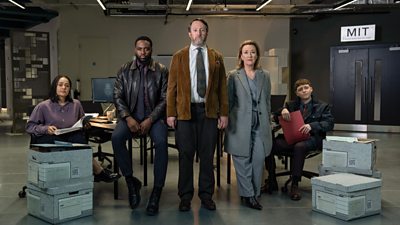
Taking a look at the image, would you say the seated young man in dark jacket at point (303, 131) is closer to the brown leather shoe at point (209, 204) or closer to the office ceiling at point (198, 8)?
the brown leather shoe at point (209, 204)

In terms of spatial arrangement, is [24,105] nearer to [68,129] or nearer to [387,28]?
[68,129]

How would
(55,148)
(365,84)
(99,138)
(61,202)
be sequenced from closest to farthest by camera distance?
(61,202), (55,148), (99,138), (365,84)

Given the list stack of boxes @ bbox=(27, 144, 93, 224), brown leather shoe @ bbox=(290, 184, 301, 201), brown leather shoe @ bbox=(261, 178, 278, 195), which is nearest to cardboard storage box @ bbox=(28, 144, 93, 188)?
stack of boxes @ bbox=(27, 144, 93, 224)

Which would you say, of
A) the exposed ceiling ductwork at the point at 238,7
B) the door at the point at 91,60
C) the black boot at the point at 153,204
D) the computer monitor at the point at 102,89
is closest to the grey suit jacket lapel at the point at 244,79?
the black boot at the point at 153,204

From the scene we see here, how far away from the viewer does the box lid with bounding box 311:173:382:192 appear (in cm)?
316

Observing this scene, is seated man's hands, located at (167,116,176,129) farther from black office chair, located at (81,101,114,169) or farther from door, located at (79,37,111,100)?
door, located at (79,37,111,100)

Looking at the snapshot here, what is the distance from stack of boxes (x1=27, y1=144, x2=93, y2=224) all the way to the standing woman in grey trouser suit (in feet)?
3.92

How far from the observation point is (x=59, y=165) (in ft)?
10.4

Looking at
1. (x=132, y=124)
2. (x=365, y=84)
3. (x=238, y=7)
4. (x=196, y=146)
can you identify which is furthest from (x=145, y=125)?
(x=365, y=84)

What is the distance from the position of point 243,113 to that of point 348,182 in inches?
38.3

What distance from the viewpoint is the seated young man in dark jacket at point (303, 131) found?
151 inches

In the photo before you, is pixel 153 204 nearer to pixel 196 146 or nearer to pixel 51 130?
pixel 196 146

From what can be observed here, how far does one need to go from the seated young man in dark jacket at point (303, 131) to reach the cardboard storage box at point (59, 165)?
171 cm

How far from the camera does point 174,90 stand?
11.0 ft
